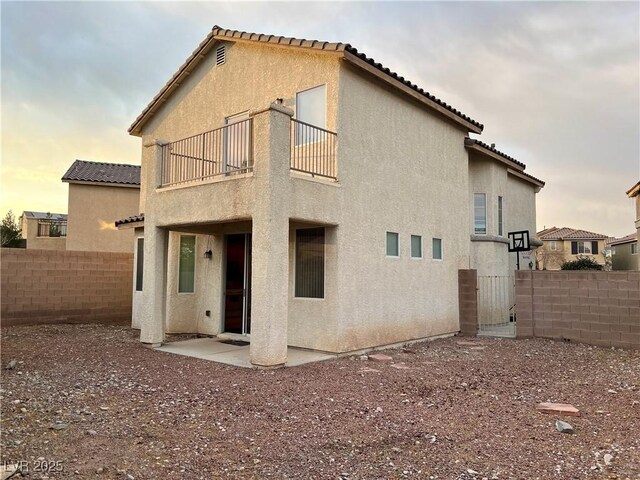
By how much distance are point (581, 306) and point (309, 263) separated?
7.11 m

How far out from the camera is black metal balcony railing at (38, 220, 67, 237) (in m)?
29.8

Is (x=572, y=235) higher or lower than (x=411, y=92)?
lower

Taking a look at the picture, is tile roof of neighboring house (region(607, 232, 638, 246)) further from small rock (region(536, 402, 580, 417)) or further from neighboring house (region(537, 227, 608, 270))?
small rock (region(536, 402, 580, 417))

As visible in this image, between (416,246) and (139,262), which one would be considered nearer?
(416,246)

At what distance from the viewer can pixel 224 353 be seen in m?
9.70

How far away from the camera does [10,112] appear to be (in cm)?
977

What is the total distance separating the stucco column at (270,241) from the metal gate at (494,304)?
27.1ft

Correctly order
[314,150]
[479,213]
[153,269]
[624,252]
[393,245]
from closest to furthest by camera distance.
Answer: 1. [314,150]
2. [153,269]
3. [393,245]
4. [479,213]
5. [624,252]

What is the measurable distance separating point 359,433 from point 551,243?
49.8 meters

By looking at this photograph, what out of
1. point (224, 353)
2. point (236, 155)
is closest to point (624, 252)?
point (236, 155)

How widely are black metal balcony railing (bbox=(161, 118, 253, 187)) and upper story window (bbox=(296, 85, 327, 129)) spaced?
130 cm

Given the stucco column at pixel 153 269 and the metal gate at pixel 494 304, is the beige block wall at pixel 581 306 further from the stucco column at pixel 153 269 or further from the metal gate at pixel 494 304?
the stucco column at pixel 153 269

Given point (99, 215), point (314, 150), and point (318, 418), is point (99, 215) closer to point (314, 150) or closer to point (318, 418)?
point (314, 150)

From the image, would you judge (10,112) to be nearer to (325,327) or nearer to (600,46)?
(325,327)
